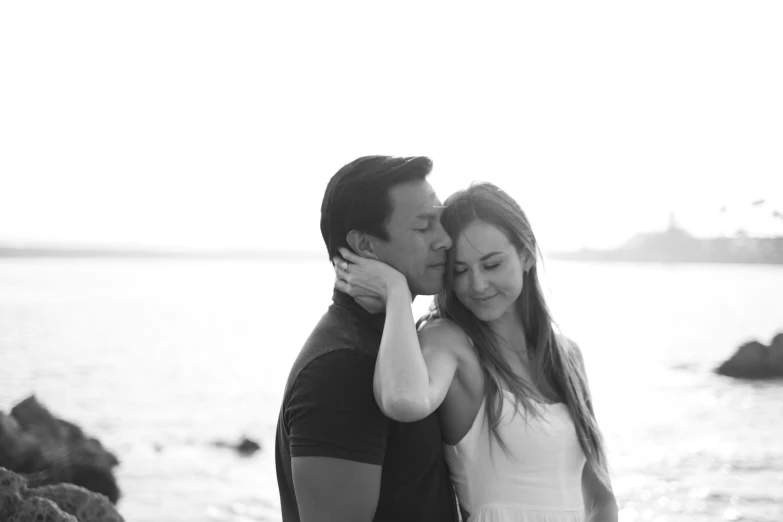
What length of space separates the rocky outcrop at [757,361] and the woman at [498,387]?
70.1 ft

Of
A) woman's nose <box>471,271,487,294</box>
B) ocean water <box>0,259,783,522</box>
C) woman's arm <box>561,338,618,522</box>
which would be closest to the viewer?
woman's nose <box>471,271,487,294</box>

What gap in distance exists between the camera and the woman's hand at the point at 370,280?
259cm

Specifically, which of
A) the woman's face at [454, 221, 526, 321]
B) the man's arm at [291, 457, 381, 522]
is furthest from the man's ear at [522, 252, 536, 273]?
the man's arm at [291, 457, 381, 522]

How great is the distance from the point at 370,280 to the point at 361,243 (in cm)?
16

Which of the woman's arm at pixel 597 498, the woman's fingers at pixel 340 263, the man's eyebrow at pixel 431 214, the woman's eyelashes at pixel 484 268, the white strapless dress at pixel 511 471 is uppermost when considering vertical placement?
the man's eyebrow at pixel 431 214

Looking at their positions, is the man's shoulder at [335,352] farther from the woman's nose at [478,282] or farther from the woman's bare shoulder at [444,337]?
the woman's nose at [478,282]

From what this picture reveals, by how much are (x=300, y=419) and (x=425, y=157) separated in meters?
0.95

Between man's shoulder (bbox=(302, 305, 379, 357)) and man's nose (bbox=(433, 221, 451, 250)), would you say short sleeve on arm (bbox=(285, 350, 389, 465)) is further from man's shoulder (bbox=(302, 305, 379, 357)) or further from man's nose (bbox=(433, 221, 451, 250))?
man's nose (bbox=(433, 221, 451, 250))

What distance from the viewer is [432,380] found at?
8.52 ft

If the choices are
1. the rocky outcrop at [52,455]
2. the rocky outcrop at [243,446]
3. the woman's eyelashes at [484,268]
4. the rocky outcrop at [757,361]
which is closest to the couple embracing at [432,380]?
the woman's eyelashes at [484,268]

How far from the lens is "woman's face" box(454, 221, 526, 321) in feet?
9.67

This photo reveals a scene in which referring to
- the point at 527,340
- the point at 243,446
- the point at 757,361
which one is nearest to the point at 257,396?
the point at 243,446

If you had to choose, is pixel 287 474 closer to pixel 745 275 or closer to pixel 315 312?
pixel 315 312

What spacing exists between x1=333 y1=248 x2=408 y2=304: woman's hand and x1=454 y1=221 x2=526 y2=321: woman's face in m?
0.38
